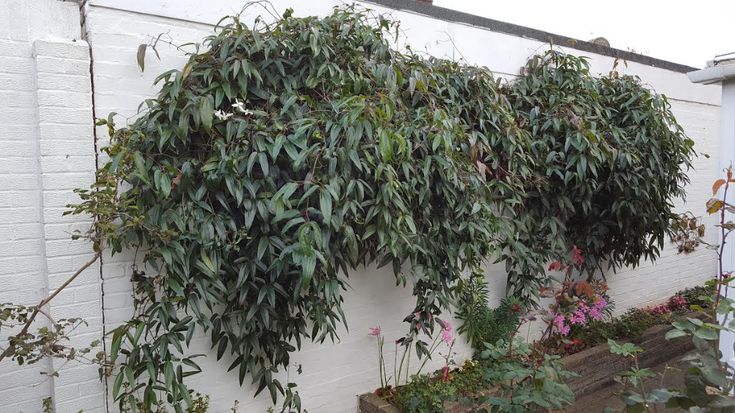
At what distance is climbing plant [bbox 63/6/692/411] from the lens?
2.45 m

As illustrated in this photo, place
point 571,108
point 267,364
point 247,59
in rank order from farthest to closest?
point 571,108 → point 267,364 → point 247,59

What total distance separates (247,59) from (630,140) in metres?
3.14

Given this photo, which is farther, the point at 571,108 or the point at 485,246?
the point at 571,108

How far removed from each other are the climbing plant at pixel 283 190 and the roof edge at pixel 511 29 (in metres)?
0.24

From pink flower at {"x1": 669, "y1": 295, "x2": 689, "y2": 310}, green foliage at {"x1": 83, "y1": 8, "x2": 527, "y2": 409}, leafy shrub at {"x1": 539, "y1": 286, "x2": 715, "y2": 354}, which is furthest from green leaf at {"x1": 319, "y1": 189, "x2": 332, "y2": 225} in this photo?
pink flower at {"x1": 669, "y1": 295, "x2": 689, "y2": 310}

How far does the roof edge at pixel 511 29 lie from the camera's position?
372 cm

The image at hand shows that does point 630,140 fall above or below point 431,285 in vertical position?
above

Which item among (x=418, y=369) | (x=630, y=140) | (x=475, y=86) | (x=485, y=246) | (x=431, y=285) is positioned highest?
(x=475, y=86)

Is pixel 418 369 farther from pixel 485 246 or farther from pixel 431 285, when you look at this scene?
pixel 485 246

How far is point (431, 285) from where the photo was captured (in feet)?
10.7

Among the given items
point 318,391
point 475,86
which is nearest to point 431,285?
point 318,391

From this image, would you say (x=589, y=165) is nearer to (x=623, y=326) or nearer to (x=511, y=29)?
(x=511, y=29)

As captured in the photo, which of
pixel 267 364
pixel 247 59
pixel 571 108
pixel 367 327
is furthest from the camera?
pixel 571 108

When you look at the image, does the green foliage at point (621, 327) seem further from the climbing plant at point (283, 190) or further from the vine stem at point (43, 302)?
the vine stem at point (43, 302)
